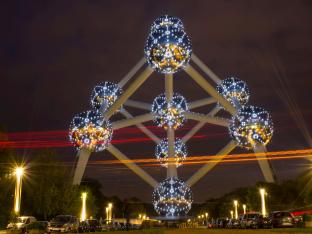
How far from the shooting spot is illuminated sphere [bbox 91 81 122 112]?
197 ft

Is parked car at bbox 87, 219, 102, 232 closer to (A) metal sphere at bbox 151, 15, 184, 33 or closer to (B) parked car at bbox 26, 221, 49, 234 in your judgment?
(B) parked car at bbox 26, 221, 49, 234

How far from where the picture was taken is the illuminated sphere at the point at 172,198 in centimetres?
5125

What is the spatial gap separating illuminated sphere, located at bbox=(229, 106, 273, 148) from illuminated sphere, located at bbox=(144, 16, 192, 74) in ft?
25.2

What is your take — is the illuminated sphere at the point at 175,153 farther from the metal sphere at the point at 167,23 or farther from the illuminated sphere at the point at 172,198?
the metal sphere at the point at 167,23

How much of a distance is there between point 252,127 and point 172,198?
10991 mm

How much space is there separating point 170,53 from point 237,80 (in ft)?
52.3

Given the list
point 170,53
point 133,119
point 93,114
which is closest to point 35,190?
point 93,114

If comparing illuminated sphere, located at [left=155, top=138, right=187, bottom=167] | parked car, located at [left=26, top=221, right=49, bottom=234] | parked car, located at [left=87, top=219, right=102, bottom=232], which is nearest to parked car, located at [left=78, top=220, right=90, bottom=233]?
parked car, located at [left=87, top=219, right=102, bottom=232]

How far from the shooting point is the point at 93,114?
49969 mm

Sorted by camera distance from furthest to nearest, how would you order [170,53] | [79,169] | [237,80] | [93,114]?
[79,169]
[237,80]
[93,114]
[170,53]

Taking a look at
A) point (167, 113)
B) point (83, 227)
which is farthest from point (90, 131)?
point (83, 227)


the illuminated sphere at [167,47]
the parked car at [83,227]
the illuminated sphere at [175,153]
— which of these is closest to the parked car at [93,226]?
the parked car at [83,227]

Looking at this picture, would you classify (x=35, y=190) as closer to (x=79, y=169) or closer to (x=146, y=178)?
(x=79, y=169)

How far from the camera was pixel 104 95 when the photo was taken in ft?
200
